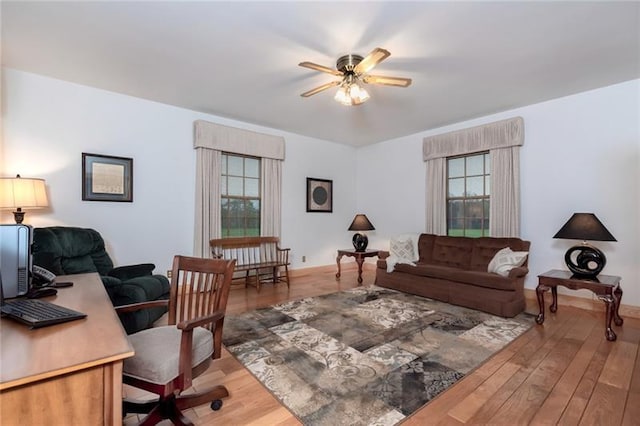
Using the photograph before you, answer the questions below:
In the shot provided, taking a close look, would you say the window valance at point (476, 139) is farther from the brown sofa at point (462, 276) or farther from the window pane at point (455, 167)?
the brown sofa at point (462, 276)

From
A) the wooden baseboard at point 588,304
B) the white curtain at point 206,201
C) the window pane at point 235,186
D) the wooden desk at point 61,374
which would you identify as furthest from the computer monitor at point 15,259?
the wooden baseboard at point 588,304

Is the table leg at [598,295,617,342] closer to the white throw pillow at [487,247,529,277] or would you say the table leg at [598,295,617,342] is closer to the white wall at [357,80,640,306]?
the white throw pillow at [487,247,529,277]

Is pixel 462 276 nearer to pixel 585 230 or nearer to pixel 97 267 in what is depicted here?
pixel 585 230

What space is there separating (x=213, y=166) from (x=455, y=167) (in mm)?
4016

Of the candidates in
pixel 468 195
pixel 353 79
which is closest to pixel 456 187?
pixel 468 195

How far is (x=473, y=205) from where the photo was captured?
4.81 metres

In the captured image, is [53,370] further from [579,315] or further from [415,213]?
[415,213]

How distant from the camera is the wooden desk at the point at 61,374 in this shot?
87cm

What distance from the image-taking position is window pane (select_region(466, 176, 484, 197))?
472 cm

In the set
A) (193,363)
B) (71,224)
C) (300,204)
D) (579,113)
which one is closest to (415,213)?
(300,204)

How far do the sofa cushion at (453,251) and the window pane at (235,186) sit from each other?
3345 millimetres

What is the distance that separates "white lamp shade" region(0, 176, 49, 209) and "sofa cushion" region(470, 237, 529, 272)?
17.0ft

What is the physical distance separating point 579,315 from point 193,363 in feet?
13.7

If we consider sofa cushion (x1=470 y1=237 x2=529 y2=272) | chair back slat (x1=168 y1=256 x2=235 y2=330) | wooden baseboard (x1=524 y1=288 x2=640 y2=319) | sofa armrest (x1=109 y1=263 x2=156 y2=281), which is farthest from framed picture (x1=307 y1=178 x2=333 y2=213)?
chair back slat (x1=168 y1=256 x2=235 y2=330)
